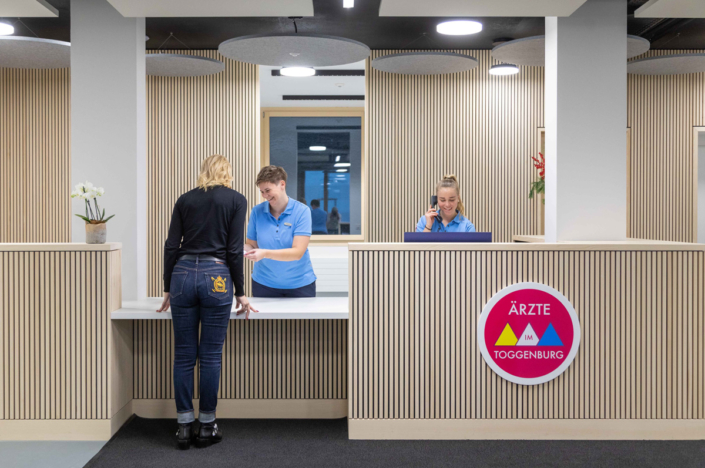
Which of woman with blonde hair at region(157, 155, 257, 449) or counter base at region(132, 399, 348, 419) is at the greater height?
woman with blonde hair at region(157, 155, 257, 449)

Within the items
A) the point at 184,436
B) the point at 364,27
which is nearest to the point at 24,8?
the point at 184,436

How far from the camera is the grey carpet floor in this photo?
3334 millimetres

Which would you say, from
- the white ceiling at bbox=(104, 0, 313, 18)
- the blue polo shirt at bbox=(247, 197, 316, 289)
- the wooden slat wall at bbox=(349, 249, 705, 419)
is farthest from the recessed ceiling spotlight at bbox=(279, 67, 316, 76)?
the wooden slat wall at bbox=(349, 249, 705, 419)

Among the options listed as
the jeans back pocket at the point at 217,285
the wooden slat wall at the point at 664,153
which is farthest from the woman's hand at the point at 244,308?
the wooden slat wall at the point at 664,153

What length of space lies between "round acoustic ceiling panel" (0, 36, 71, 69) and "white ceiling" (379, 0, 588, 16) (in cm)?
331

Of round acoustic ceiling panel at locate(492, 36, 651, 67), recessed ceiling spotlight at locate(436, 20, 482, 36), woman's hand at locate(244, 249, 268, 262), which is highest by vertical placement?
recessed ceiling spotlight at locate(436, 20, 482, 36)

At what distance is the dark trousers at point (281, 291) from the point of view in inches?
165

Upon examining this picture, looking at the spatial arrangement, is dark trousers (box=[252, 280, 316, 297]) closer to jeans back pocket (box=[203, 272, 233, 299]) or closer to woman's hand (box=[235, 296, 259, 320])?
woman's hand (box=[235, 296, 259, 320])

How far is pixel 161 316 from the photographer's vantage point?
143 inches

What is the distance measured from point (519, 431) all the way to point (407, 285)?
1.18 m

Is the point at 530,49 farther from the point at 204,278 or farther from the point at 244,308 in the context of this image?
the point at 204,278

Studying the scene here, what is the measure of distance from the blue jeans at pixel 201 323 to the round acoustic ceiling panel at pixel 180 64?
3.24 meters

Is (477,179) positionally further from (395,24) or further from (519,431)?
(519,431)

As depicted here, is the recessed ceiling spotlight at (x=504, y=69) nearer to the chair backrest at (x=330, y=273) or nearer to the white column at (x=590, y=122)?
the white column at (x=590, y=122)
